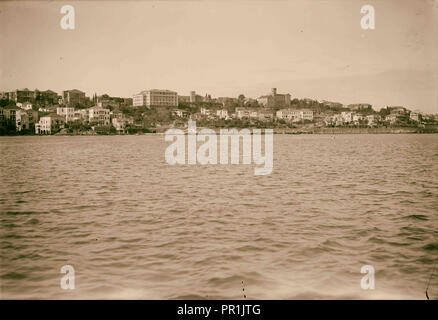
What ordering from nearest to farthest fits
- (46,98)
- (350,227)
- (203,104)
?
(350,227) → (46,98) → (203,104)

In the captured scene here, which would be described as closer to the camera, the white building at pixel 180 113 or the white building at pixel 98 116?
the white building at pixel 98 116

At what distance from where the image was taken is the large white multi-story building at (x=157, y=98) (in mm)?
102375

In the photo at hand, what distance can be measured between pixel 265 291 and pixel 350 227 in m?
3.36

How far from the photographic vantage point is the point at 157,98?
102750 mm

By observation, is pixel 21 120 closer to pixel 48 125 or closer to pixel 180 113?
pixel 48 125

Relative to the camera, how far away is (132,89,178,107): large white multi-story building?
102 metres

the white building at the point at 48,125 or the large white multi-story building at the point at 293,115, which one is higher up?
the large white multi-story building at the point at 293,115

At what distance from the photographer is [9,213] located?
8.45m

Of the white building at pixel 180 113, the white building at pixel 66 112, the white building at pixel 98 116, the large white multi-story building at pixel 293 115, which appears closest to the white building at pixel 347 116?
the large white multi-story building at pixel 293 115

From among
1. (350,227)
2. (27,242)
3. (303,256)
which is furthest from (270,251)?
(27,242)

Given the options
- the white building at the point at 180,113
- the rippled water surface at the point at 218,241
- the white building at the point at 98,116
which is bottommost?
the rippled water surface at the point at 218,241

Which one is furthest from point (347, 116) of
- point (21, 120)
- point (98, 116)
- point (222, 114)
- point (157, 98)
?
point (21, 120)

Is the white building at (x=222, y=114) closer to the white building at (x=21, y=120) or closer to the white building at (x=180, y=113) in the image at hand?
the white building at (x=180, y=113)
